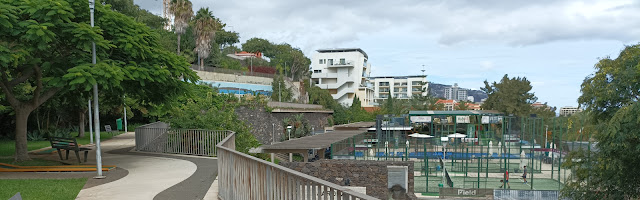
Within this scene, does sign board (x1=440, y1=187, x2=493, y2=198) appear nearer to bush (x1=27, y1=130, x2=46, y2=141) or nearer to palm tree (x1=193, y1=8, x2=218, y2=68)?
bush (x1=27, y1=130, x2=46, y2=141)

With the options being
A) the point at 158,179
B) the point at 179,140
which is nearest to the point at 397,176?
the point at 179,140

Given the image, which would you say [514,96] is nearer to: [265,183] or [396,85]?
[265,183]

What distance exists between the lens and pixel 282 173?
535 centimetres

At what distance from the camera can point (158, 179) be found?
12656 millimetres

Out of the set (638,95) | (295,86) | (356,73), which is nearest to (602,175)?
(638,95)

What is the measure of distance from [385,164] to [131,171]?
1037 cm

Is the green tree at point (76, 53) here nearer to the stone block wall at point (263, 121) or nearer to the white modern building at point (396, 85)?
the stone block wall at point (263, 121)

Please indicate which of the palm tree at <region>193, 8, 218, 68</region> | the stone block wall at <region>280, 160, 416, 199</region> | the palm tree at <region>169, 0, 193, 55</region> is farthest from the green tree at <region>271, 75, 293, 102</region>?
the stone block wall at <region>280, 160, 416, 199</region>

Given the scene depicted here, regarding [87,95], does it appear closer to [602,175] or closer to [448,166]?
[602,175]

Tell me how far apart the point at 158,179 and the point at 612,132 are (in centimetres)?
1245

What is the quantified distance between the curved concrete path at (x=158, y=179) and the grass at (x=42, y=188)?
0.86 feet

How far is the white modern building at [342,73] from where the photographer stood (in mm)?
105000

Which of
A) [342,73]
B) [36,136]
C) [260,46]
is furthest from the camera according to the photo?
[260,46]

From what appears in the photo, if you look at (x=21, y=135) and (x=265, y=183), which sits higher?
(x=265, y=183)
